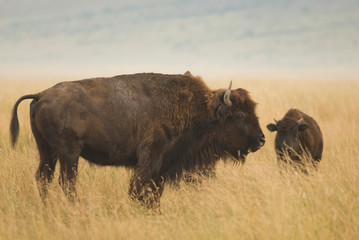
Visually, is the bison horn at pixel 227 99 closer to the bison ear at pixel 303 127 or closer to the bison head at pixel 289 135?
the bison head at pixel 289 135

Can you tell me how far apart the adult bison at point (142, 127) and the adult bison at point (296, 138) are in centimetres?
163

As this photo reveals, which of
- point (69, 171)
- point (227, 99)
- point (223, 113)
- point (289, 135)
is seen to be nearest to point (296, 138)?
point (289, 135)

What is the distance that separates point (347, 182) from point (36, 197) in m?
3.64

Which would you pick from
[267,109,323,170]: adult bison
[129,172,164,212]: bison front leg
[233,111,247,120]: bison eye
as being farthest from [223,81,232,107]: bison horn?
[267,109,323,170]: adult bison

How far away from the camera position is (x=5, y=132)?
10.1 m

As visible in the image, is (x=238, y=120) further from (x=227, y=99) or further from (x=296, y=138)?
(x=296, y=138)

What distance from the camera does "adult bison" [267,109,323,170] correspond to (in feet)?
24.1

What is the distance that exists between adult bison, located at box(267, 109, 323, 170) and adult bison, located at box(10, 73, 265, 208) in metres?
1.63

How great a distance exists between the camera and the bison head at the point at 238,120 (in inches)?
227

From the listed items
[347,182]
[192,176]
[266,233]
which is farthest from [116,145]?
[347,182]

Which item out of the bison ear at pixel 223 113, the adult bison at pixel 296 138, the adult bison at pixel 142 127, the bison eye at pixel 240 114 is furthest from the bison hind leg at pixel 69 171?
the adult bison at pixel 296 138

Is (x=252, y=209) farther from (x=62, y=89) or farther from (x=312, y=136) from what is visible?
(x=312, y=136)

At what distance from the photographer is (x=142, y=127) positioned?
5.43m

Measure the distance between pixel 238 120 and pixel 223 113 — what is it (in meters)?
0.21
